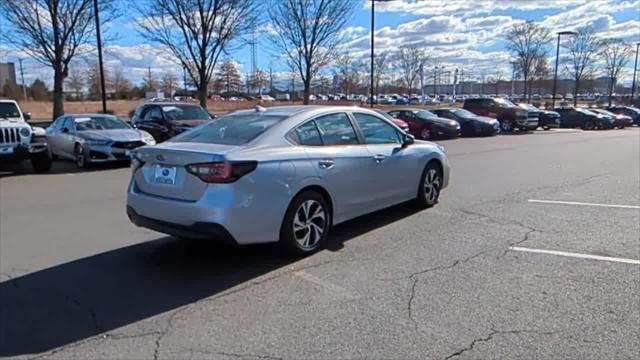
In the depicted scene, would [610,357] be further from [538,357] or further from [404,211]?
[404,211]

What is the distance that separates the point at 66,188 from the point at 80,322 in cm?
670

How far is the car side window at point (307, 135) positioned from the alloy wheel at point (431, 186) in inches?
93.8

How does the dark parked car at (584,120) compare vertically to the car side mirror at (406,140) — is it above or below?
below

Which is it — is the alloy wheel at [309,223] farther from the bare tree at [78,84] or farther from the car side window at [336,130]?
the bare tree at [78,84]

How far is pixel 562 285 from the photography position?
4242mm

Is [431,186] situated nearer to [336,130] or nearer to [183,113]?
[336,130]

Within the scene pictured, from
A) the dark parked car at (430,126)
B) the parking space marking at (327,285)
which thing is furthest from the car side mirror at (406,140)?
the dark parked car at (430,126)

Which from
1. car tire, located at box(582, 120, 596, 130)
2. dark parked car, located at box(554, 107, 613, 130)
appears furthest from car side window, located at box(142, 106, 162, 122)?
car tire, located at box(582, 120, 596, 130)

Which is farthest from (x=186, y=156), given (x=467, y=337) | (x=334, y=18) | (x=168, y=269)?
(x=334, y=18)

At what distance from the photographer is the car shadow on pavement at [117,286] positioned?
3484mm

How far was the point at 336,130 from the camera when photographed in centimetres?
557

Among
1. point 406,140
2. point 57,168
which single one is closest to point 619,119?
point 406,140

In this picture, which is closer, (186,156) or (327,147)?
(186,156)

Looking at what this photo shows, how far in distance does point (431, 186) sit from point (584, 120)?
103 ft
